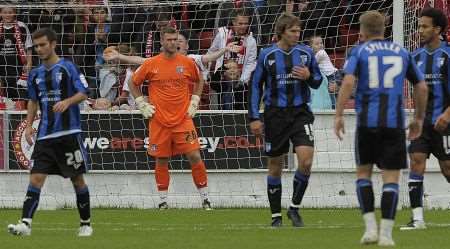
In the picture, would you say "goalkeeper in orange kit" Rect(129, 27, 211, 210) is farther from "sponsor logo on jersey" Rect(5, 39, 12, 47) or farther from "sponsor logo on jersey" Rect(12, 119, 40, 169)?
"sponsor logo on jersey" Rect(5, 39, 12, 47)

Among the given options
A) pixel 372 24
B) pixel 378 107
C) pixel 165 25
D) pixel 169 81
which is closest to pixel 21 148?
pixel 169 81

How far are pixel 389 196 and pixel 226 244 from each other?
5.09 ft

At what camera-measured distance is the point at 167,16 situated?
61.9 ft

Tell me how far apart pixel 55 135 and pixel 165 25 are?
6592mm

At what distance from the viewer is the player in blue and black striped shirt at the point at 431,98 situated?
12688 millimetres

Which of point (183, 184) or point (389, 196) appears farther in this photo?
point (183, 184)

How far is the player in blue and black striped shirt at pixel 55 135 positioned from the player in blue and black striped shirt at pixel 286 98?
1.99m

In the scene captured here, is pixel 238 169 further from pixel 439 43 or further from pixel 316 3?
pixel 439 43

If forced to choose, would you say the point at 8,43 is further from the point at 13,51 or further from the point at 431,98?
the point at 431,98

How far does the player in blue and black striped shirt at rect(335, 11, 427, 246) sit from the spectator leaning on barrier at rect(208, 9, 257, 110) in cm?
747

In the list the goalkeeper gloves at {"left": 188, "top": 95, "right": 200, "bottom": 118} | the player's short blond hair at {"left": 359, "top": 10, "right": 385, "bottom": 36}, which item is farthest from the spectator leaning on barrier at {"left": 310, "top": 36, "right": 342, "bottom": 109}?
the player's short blond hair at {"left": 359, "top": 10, "right": 385, "bottom": 36}

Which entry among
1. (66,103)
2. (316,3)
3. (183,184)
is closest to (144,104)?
(183,184)

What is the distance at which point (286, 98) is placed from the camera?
43.1 ft

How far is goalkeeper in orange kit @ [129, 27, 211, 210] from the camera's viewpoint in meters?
16.4
